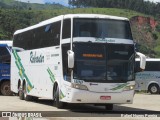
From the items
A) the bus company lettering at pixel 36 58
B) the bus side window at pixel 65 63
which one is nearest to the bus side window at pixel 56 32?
the bus side window at pixel 65 63

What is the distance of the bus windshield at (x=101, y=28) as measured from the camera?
18500 millimetres

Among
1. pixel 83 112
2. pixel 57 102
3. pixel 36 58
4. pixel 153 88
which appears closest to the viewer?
pixel 83 112

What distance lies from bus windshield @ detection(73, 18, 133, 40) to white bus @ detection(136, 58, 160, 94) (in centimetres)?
2381

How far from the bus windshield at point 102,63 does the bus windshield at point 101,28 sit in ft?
1.48

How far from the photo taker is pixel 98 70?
18.0 metres

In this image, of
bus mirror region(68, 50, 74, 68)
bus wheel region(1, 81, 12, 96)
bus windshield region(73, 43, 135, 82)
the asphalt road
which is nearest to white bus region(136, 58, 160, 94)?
bus wheel region(1, 81, 12, 96)

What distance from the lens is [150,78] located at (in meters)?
42.7

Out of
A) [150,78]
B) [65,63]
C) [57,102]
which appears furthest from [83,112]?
[150,78]

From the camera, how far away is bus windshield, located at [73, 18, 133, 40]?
60.7 ft

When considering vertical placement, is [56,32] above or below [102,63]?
above

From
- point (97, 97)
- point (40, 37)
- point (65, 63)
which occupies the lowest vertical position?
point (97, 97)

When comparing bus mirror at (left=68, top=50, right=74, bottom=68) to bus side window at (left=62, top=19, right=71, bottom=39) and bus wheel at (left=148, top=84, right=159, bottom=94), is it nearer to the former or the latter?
bus side window at (left=62, top=19, right=71, bottom=39)

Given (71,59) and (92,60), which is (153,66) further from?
(71,59)

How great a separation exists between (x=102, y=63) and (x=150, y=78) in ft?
82.6
